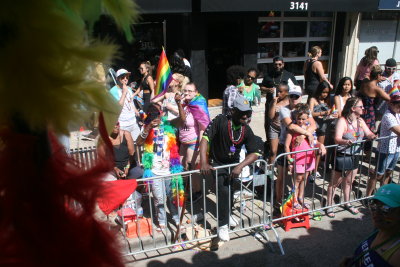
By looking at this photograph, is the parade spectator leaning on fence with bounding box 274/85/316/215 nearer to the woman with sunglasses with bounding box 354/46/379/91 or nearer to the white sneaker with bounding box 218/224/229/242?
the white sneaker with bounding box 218/224/229/242

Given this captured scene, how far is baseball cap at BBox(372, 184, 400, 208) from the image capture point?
262 centimetres

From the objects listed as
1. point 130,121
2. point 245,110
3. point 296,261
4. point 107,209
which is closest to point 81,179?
point 107,209

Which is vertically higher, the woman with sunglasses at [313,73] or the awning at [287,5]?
the awning at [287,5]

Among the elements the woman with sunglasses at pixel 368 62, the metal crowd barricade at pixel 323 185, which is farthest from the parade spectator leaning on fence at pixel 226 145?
the woman with sunglasses at pixel 368 62

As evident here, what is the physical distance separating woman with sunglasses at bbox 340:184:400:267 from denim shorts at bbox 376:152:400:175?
2.95 metres

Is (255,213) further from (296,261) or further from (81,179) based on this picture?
(81,179)

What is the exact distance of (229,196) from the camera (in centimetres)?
449

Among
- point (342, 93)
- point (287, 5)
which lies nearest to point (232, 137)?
point (342, 93)

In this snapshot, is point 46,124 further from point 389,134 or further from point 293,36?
point 293,36

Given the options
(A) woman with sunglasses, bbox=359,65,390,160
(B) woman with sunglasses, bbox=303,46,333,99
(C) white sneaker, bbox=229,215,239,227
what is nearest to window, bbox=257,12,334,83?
(B) woman with sunglasses, bbox=303,46,333,99

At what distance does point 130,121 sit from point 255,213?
2583mm

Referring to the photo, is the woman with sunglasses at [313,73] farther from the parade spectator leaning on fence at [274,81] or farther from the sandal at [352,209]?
the sandal at [352,209]

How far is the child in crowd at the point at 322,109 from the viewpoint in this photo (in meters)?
5.99

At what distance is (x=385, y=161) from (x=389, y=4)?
7806 millimetres
